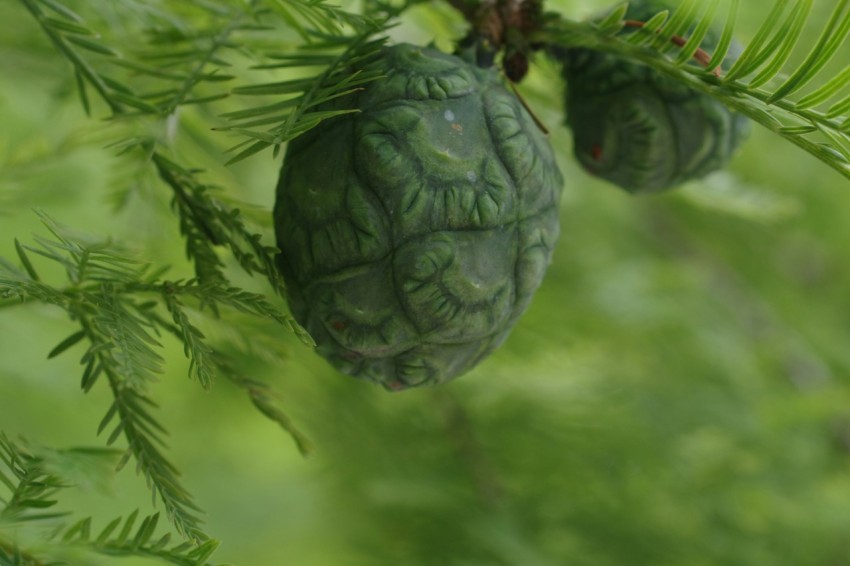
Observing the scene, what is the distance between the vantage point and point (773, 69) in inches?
32.1

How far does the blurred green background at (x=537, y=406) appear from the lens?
159cm

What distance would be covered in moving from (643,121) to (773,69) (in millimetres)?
286

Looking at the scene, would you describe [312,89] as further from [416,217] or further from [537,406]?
[537,406]

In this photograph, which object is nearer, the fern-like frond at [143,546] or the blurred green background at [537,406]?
the fern-like frond at [143,546]

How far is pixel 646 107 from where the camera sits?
3.60 feet

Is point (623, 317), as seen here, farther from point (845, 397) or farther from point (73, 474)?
point (73, 474)

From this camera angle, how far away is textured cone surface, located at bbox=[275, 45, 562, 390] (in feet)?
2.77

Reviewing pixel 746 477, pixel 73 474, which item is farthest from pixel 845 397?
pixel 73 474

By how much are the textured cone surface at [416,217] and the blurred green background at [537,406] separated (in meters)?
0.41

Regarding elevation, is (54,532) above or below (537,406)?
above

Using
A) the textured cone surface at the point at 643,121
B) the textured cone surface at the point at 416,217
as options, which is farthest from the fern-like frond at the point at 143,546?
the textured cone surface at the point at 643,121

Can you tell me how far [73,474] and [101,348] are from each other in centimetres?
12

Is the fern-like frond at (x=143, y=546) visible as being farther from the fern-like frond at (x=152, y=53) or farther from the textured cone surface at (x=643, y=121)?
the textured cone surface at (x=643, y=121)

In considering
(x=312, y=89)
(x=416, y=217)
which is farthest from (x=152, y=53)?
(x=416, y=217)
